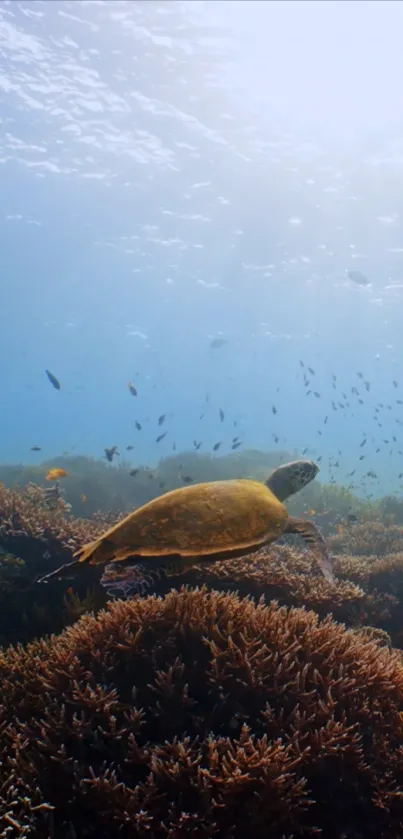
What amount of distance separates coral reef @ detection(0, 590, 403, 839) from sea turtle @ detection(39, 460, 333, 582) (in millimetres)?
561

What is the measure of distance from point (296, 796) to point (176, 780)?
2.55 feet

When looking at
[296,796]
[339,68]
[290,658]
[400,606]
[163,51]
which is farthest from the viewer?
[339,68]

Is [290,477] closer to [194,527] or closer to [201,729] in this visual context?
[194,527]

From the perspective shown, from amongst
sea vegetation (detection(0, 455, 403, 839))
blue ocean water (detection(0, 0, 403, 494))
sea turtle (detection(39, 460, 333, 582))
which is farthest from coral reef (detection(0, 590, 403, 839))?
blue ocean water (detection(0, 0, 403, 494))

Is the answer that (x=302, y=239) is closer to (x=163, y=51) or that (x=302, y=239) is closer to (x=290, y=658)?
(x=163, y=51)

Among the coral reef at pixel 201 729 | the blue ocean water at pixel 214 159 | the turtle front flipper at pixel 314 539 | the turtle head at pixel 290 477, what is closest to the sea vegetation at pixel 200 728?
the coral reef at pixel 201 729

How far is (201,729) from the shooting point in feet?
11.1

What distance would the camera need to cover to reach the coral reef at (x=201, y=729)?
2.89 meters

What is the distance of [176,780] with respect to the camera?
9.73 ft

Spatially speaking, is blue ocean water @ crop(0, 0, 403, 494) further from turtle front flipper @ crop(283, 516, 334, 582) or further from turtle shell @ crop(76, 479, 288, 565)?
turtle shell @ crop(76, 479, 288, 565)

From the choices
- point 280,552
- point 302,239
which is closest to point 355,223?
point 302,239

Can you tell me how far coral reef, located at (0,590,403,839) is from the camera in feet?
9.48

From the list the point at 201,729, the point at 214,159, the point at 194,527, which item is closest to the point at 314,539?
the point at 194,527

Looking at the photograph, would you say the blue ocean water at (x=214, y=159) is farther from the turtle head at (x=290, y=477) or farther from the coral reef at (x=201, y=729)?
the coral reef at (x=201, y=729)
